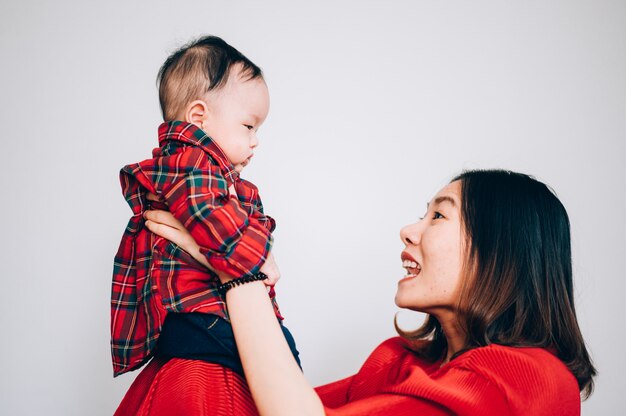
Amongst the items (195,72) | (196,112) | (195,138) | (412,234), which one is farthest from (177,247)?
(412,234)

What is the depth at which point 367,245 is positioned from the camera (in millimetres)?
2299

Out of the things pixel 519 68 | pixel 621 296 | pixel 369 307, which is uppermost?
pixel 519 68

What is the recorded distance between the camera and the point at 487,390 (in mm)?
1015

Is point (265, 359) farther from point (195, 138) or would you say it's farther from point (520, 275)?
point (520, 275)

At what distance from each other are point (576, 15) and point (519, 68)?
0.38 metres

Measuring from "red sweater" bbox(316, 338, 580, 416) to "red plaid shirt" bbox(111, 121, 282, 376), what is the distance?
0.37 meters

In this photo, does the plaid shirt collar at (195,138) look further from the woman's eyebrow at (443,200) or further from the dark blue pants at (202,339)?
the woman's eyebrow at (443,200)

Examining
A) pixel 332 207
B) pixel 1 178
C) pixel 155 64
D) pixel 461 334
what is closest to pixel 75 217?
pixel 1 178

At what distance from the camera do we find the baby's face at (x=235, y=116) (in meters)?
1.24

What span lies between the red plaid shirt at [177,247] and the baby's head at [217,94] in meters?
0.10

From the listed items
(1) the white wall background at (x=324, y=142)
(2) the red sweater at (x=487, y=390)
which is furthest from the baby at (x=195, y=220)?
(1) the white wall background at (x=324, y=142)

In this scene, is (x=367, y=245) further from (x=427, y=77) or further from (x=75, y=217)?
(x=75, y=217)

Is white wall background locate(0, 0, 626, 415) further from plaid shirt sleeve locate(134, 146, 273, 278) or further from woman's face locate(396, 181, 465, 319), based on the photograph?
plaid shirt sleeve locate(134, 146, 273, 278)

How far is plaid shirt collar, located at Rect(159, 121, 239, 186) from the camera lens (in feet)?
3.70
